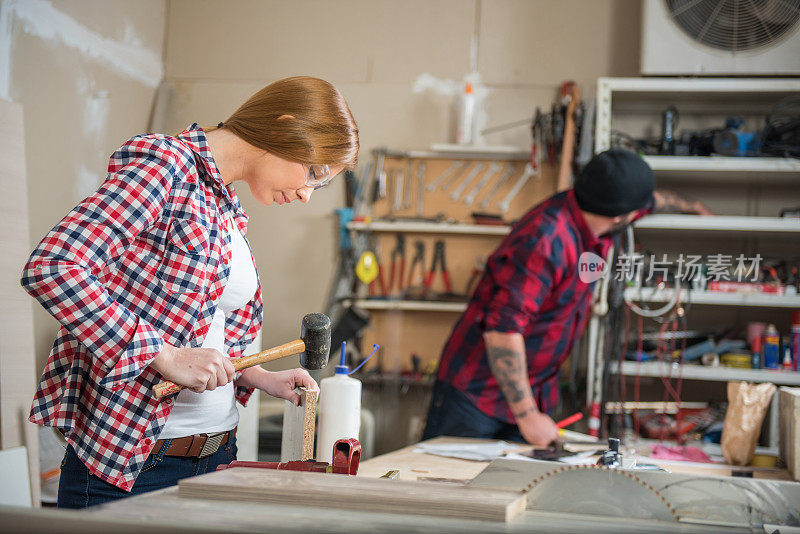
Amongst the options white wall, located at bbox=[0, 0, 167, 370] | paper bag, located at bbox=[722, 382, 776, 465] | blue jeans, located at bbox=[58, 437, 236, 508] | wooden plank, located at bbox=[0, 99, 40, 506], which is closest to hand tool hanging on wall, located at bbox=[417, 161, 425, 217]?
white wall, located at bbox=[0, 0, 167, 370]

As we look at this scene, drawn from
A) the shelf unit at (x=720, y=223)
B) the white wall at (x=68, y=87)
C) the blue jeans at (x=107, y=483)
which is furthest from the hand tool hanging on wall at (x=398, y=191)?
the blue jeans at (x=107, y=483)

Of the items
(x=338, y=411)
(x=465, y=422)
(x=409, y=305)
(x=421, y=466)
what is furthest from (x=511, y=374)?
(x=409, y=305)

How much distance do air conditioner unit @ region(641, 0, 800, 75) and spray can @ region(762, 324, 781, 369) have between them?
105cm

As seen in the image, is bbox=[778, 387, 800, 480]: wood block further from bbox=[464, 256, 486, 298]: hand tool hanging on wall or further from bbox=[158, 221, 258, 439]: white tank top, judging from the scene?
bbox=[464, 256, 486, 298]: hand tool hanging on wall

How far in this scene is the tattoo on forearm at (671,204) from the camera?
302 centimetres

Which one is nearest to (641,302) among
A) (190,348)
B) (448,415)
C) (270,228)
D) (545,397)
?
(545,397)

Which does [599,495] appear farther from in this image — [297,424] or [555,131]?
[555,131]

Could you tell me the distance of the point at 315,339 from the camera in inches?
50.6

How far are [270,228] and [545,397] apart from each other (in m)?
1.79

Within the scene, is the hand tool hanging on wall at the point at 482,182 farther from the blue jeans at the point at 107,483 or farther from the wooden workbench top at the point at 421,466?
the blue jeans at the point at 107,483

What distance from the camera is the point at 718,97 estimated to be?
3182mm

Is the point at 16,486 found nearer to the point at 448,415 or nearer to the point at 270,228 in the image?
the point at 448,415

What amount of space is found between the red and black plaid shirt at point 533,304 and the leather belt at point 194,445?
42.8 inches

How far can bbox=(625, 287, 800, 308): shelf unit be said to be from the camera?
9.31 ft
